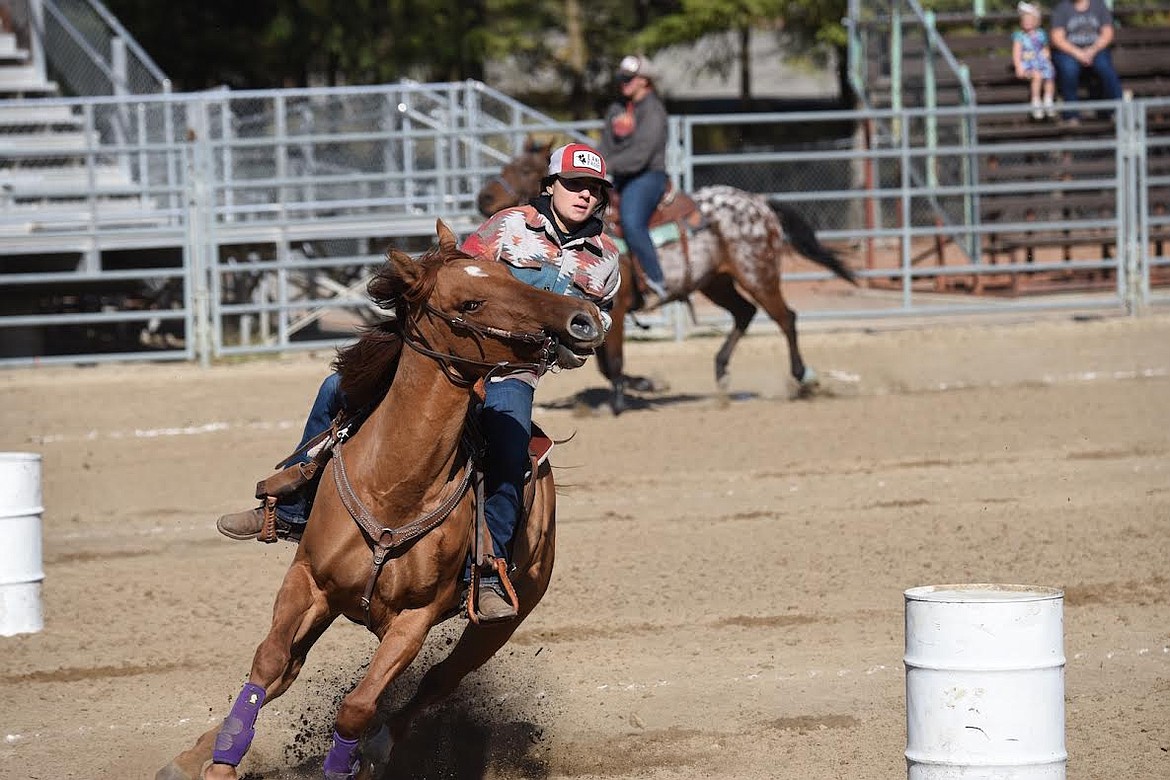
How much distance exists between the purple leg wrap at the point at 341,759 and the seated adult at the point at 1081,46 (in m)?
15.9

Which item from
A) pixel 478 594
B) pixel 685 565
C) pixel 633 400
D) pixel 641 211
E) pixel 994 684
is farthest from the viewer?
pixel 633 400

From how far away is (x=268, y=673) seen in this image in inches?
197

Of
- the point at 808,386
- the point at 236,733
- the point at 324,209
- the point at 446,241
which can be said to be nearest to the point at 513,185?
the point at 808,386

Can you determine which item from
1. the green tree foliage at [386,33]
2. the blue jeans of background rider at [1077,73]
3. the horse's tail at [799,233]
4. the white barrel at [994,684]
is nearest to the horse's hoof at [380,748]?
the white barrel at [994,684]

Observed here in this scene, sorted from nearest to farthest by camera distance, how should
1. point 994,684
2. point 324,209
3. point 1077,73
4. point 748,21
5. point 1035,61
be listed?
point 994,684
point 324,209
point 1077,73
point 1035,61
point 748,21

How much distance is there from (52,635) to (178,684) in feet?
3.89

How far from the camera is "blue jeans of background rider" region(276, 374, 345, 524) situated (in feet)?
Answer: 18.1

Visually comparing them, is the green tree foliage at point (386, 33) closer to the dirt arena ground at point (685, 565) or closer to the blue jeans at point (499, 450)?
the dirt arena ground at point (685, 565)

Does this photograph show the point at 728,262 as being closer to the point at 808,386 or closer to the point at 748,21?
the point at 808,386

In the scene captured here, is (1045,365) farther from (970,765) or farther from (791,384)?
(970,765)

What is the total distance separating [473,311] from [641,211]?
8626mm

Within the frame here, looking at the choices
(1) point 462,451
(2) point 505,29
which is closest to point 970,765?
(1) point 462,451

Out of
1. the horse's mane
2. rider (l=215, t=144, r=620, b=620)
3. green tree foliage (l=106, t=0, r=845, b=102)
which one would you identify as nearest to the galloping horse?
rider (l=215, t=144, r=620, b=620)

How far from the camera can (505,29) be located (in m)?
31.7
